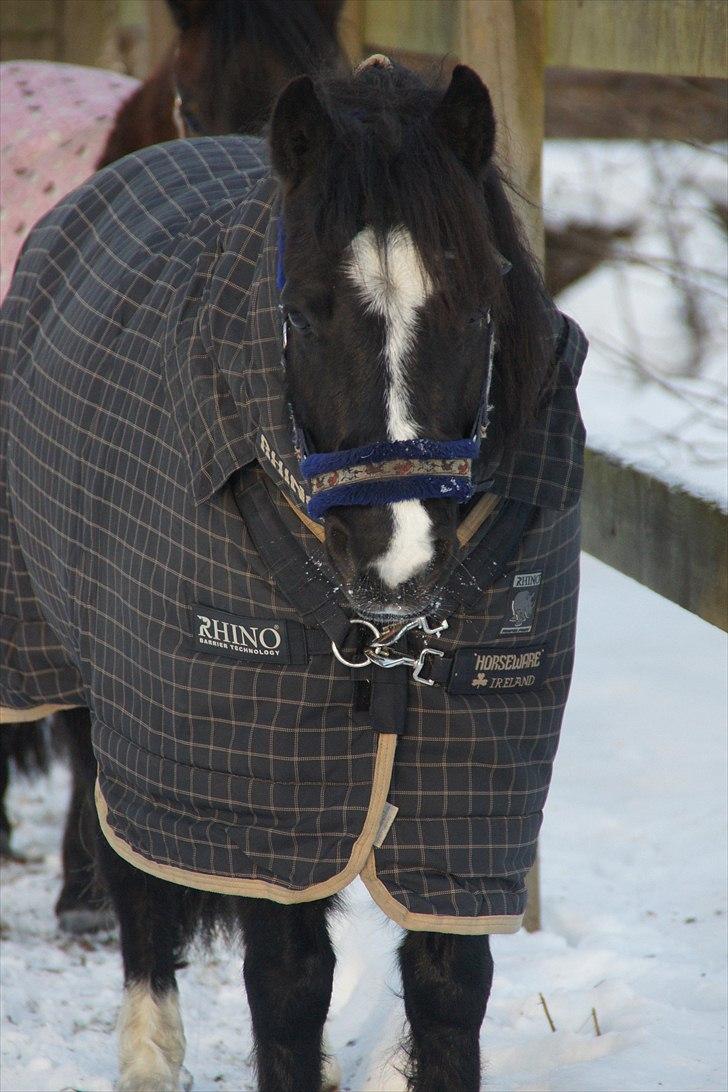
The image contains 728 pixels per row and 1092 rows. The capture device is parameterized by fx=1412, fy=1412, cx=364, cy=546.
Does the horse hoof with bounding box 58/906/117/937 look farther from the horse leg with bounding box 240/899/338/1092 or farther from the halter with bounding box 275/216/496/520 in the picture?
the halter with bounding box 275/216/496/520

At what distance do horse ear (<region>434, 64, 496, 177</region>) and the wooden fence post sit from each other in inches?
38.6

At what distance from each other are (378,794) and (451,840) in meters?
0.12

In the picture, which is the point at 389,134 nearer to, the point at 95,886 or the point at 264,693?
the point at 264,693

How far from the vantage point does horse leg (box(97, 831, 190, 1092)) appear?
98.0 inches

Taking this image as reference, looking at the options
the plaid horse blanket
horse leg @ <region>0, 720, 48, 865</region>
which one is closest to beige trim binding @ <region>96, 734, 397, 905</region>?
the plaid horse blanket

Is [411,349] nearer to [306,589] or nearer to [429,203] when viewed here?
[429,203]

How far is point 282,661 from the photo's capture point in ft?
6.26

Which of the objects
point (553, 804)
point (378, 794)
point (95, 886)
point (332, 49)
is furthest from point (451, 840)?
point (332, 49)

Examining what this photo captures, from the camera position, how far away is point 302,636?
1899mm

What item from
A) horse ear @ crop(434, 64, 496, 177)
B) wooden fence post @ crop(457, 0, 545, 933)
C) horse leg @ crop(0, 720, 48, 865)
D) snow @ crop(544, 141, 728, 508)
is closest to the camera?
horse ear @ crop(434, 64, 496, 177)

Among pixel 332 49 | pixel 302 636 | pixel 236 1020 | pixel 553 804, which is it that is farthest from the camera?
pixel 332 49

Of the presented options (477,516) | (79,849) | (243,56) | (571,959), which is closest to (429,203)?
(477,516)

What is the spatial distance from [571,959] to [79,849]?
1.18 m

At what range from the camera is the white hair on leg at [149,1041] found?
8.23 ft
